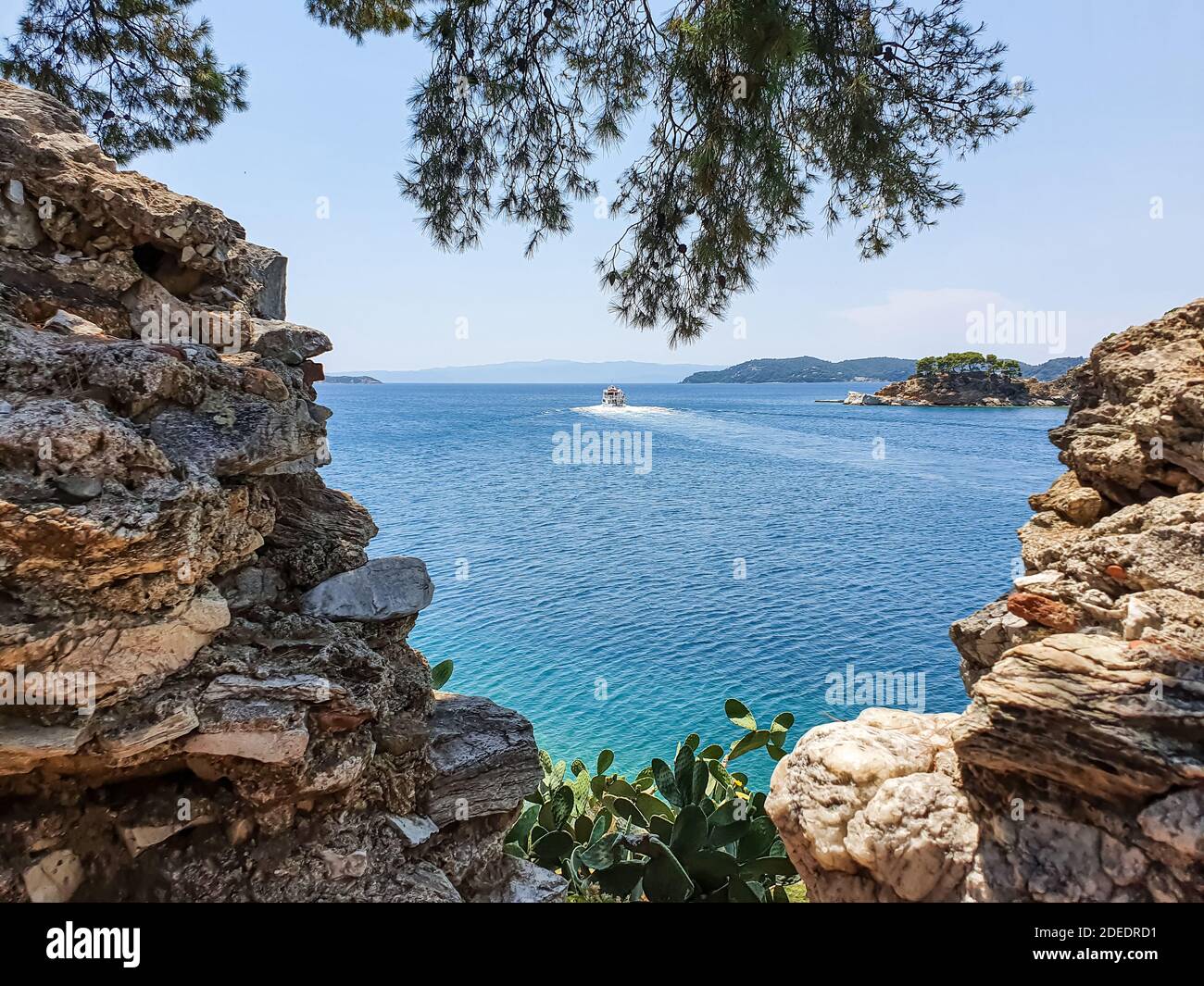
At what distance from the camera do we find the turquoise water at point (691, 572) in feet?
52.5

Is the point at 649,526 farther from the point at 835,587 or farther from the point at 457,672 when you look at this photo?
the point at 457,672

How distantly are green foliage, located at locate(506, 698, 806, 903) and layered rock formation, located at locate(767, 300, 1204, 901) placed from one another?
5.55ft

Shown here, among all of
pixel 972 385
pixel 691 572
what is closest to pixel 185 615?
pixel 691 572

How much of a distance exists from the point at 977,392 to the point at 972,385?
1272mm

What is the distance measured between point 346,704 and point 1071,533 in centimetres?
535

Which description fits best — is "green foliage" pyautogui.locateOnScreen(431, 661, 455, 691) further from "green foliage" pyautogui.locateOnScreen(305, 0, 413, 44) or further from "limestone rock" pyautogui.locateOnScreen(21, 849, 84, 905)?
"green foliage" pyautogui.locateOnScreen(305, 0, 413, 44)

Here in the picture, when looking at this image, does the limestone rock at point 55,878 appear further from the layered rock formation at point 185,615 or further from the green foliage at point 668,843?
the green foliage at point 668,843

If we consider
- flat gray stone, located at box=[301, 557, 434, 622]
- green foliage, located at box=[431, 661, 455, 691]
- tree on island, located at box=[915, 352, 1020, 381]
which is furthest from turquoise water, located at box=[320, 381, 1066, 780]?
tree on island, located at box=[915, 352, 1020, 381]

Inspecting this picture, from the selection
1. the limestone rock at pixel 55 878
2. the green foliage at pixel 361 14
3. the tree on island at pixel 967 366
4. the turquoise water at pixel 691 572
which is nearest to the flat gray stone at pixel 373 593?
the limestone rock at pixel 55 878

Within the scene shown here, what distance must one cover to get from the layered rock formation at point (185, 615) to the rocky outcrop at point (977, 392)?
106 metres

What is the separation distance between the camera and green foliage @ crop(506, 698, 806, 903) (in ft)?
18.3

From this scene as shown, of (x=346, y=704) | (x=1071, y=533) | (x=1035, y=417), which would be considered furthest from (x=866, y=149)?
(x=1035, y=417)
